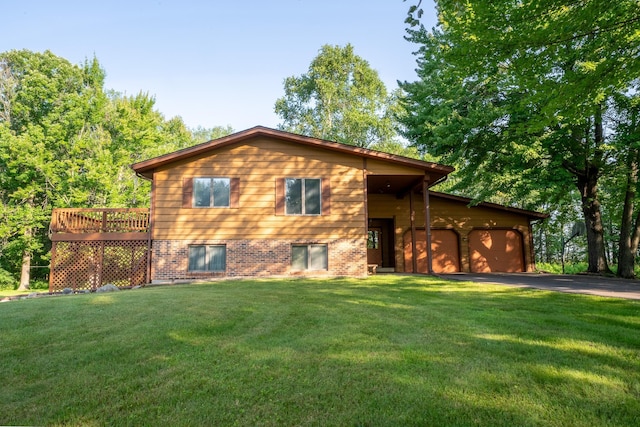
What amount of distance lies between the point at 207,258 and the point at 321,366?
10.1 m

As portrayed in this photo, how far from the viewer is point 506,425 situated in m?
2.32

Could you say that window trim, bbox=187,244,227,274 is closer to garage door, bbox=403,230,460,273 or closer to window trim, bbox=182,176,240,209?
window trim, bbox=182,176,240,209

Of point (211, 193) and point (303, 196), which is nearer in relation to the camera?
point (211, 193)

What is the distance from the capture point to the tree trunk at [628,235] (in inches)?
510

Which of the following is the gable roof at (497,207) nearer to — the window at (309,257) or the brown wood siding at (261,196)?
the brown wood siding at (261,196)

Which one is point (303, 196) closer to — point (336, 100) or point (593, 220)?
point (593, 220)

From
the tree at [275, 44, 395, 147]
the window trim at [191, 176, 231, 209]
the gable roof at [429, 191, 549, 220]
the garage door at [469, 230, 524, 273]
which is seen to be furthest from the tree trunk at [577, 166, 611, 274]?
the tree at [275, 44, 395, 147]

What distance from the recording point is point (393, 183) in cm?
1488

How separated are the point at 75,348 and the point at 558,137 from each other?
15.3 m

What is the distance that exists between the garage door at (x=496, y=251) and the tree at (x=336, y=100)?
13546 millimetres

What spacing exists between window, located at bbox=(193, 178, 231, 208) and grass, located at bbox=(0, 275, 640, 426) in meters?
7.12

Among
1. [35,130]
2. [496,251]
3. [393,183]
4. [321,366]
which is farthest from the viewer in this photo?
[35,130]

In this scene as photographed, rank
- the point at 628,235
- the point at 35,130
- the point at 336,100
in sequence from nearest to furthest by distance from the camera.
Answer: the point at 628,235, the point at 35,130, the point at 336,100

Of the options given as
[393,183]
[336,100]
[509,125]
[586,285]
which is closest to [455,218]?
[393,183]
